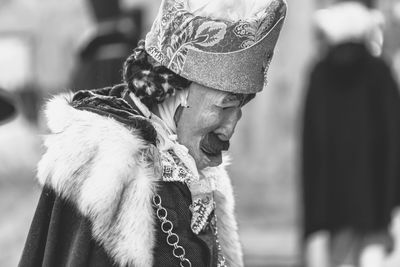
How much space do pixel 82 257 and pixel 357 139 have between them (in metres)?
4.22

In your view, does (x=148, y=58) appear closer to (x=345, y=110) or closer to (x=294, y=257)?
(x=345, y=110)

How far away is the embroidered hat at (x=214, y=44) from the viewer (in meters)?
3.26

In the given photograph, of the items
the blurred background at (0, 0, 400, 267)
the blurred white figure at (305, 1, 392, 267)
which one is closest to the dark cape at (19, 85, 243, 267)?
the blurred white figure at (305, 1, 392, 267)

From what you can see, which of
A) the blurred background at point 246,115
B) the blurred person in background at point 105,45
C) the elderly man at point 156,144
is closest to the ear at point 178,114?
the elderly man at point 156,144

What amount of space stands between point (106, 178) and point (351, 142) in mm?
4160

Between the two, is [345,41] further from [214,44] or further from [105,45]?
[214,44]

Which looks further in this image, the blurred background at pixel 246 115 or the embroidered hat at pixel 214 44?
the blurred background at pixel 246 115

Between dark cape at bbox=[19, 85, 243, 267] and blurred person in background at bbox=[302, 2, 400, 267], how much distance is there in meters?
3.83

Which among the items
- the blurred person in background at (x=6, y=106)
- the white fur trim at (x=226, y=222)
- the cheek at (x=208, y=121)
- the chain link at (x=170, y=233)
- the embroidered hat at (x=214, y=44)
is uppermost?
the blurred person in background at (x=6, y=106)

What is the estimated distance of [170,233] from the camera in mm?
3221

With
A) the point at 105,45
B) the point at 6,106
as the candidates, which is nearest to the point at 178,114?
the point at 6,106

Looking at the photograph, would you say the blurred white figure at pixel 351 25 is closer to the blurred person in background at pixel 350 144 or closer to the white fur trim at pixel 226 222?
the blurred person in background at pixel 350 144

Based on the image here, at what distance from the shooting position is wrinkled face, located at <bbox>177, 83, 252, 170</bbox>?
10.8ft

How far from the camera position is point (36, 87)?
406 inches
